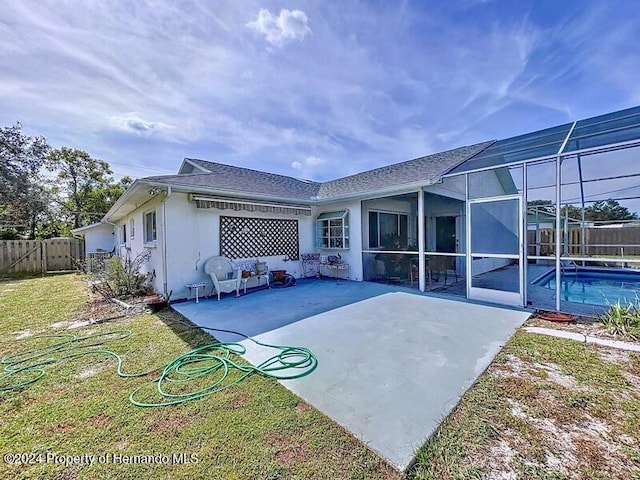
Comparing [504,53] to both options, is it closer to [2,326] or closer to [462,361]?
[462,361]

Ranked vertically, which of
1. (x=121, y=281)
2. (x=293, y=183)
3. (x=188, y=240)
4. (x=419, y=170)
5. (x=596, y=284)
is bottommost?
(x=596, y=284)

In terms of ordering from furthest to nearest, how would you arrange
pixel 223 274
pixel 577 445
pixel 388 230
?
pixel 388 230
pixel 223 274
pixel 577 445

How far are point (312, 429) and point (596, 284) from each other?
11.4 metres

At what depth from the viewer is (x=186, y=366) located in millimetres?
3660

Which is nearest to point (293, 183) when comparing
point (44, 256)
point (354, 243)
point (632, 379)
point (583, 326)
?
point (354, 243)

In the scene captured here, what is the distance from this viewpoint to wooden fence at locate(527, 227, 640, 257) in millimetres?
10500

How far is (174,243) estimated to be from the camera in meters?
7.46

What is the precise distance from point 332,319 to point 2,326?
260 inches

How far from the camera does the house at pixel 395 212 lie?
6449 millimetres

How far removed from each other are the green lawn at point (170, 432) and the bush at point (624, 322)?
16.3 feet

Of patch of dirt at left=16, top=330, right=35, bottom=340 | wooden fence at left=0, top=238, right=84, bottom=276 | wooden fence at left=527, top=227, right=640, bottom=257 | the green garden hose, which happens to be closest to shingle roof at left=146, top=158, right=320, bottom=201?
patch of dirt at left=16, top=330, right=35, bottom=340

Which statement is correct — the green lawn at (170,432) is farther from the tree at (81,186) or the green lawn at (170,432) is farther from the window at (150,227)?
the tree at (81,186)

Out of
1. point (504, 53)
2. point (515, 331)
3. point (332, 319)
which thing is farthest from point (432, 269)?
point (504, 53)

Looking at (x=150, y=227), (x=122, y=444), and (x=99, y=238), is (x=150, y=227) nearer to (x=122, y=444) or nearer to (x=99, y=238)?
(x=122, y=444)
